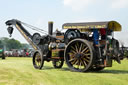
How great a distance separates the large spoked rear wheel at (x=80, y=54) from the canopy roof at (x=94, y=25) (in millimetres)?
768

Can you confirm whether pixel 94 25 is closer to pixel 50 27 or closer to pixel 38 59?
pixel 50 27

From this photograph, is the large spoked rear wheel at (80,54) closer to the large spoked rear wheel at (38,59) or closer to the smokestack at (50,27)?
the large spoked rear wheel at (38,59)

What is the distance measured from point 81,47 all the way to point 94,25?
4.49 feet

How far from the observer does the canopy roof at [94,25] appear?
38.0ft

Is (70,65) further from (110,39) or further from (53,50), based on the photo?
(110,39)

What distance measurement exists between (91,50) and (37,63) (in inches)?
196

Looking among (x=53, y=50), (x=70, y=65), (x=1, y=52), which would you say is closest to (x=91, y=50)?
(x=70, y=65)

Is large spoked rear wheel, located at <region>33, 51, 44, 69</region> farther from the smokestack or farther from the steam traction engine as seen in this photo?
the smokestack

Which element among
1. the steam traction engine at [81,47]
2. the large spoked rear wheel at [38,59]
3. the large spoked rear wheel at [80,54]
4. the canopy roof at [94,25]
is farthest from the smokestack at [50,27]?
the large spoked rear wheel at [80,54]

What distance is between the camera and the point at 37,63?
1516 centimetres

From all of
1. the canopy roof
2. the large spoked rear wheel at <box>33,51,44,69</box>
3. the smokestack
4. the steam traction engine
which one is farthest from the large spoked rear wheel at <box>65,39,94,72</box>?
the smokestack

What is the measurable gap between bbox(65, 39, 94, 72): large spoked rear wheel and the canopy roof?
0.77 m

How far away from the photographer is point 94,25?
Answer: 11836 mm

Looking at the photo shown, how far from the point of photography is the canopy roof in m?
11.6
